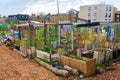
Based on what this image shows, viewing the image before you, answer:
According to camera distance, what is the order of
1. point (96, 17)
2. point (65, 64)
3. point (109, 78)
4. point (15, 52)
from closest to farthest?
point (109, 78)
point (65, 64)
point (15, 52)
point (96, 17)

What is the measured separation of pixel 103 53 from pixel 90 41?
1.74 m

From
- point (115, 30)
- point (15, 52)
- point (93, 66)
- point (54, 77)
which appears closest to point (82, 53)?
point (93, 66)

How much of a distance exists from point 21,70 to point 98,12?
1930 inches

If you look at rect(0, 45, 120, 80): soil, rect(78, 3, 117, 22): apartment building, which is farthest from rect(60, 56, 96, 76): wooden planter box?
rect(78, 3, 117, 22): apartment building

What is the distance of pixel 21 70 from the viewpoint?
10250mm

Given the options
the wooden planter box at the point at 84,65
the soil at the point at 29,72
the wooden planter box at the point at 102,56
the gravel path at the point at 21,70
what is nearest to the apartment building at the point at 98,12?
the wooden planter box at the point at 102,56

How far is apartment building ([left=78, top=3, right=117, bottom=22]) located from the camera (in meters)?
56.8

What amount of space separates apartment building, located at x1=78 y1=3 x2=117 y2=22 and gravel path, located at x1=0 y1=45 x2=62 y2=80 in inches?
1820

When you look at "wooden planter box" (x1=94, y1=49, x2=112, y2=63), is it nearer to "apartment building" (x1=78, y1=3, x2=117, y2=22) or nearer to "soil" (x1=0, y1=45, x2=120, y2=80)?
"soil" (x1=0, y1=45, x2=120, y2=80)

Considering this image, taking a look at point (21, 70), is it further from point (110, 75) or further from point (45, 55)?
point (110, 75)

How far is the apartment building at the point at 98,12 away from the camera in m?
56.8

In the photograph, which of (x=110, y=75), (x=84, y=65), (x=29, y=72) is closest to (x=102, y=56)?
(x=110, y=75)

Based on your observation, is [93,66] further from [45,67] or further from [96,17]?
[96,17]

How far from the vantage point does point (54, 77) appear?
30.6 ft
